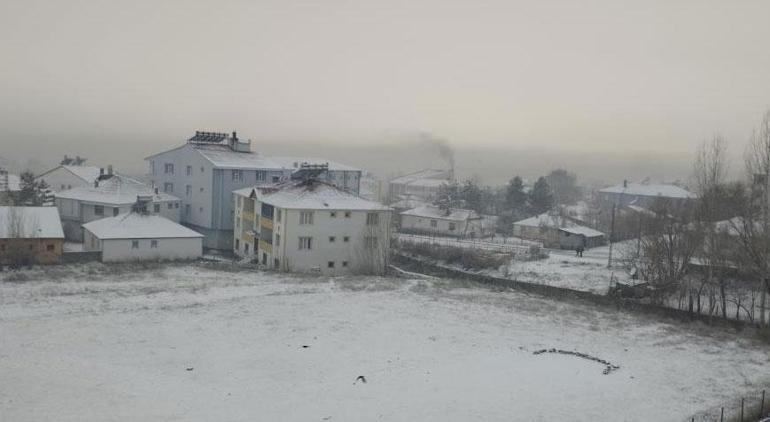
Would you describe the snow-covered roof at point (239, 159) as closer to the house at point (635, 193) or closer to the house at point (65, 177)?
the house at point (65, 177)

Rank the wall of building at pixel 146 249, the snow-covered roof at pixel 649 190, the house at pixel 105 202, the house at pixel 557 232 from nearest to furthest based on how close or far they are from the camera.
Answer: the wall of building at pixel 146 249, the house at pixel 105 202, the house at pixel 557 232, the snow-covered roof at pixel 649 190

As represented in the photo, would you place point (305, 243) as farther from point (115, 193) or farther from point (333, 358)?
point (333, 358)

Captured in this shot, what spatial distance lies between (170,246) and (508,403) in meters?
30.4

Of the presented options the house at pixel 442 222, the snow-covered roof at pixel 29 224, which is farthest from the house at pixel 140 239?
the house at pixel 442 222

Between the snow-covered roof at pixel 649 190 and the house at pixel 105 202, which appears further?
the snow-covered roof at pixel 649 190

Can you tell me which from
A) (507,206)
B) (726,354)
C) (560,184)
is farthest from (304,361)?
(560,184)

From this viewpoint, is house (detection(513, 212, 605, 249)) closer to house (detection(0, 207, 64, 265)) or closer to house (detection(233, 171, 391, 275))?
house (detection(233, 171, 391, 275))

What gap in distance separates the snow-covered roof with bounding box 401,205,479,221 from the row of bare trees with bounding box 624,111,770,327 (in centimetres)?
2928

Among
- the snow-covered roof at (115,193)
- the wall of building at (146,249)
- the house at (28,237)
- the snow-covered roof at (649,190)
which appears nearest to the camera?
the house at (28,237)

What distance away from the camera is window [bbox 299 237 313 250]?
42000mm

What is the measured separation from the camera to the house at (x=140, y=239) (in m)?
40.2

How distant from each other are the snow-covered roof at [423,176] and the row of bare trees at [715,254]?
369 ft

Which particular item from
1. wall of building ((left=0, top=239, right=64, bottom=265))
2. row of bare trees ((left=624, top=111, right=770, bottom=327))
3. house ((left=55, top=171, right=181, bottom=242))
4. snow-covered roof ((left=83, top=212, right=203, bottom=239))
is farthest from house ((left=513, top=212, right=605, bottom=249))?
wall of building ((left=0, top=239, right=64, bottom=265))

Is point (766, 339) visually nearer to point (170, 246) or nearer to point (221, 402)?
point (221, 402)
